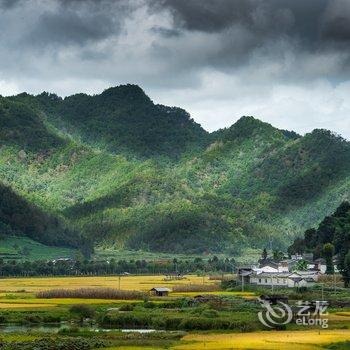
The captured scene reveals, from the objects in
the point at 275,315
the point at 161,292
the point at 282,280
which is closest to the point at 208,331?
the point at 275,315

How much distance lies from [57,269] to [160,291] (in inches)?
2822

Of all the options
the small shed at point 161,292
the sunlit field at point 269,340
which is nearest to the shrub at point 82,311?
the sunlit field at point 269,340

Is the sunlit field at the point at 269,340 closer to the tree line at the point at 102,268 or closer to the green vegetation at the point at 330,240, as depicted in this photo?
the green vegetation at the point at 330,240

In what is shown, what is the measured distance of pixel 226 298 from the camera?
A: 9806cm

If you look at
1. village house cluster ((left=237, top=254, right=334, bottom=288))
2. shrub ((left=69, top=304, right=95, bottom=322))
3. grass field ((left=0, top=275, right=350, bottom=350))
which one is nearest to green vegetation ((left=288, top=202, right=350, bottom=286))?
village house cluster ((left=237, top=254, right=334, bottom=288))

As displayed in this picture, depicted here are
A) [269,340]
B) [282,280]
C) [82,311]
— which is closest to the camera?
[269,340]

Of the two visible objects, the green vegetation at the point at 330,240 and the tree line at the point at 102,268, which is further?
the tree line at the point at 102,268

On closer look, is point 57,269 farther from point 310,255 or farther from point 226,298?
point 226,298

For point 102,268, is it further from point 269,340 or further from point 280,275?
point 269,340

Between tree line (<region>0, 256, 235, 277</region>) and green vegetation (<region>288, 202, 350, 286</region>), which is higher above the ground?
green vegetation (<region>288, 202, 350, 286</region>)

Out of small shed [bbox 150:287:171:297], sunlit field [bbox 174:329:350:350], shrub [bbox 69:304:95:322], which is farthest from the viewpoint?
small shed [bbox 150:287:171:297]

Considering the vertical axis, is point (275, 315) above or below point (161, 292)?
below


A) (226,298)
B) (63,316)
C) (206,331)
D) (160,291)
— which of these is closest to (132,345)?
(206,331)

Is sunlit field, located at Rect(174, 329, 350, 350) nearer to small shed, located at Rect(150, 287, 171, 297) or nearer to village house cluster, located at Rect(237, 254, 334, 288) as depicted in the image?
small shed, located at Rect(150, 287, 171, 297)
